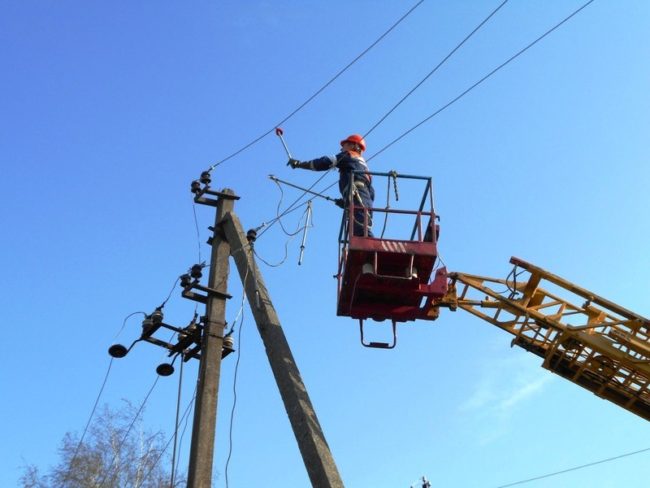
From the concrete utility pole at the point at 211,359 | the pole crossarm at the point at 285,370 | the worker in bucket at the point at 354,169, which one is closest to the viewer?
the pole crossarm at the point at 285,370

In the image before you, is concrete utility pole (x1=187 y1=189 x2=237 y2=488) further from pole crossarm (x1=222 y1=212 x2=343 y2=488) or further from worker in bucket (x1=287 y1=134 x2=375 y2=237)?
worker in bucket (x1=287 y1=134 x2=375 y2=237)

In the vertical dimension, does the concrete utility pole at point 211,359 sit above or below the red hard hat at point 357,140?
below

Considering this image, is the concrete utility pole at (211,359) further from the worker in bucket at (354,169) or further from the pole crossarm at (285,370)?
the worker in bucket at (354,169)

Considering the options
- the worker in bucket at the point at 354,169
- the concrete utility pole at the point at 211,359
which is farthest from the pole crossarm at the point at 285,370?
the worker in bucket at the point at 354,169

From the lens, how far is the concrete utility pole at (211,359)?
7.57 m

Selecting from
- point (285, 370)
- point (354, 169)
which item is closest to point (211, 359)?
point (285, 370)

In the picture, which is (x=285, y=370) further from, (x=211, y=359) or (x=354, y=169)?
(x=354, y=169)

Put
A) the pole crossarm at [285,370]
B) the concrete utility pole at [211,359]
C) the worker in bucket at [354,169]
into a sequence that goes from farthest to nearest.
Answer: the worker in bucket at [354,169], the concrete utility pole at [211,359], the pole crossarm at [285,370]

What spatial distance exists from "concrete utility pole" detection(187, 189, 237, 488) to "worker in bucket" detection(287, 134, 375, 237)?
1.26 m

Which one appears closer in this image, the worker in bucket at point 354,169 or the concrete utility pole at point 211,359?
the concrete utility pole at point 211,359

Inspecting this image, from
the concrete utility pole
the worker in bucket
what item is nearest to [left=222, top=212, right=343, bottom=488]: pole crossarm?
the concrete utility pole

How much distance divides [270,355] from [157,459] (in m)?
14.5

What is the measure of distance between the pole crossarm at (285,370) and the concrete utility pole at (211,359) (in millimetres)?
229

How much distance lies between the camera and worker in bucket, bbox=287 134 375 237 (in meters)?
9.58
